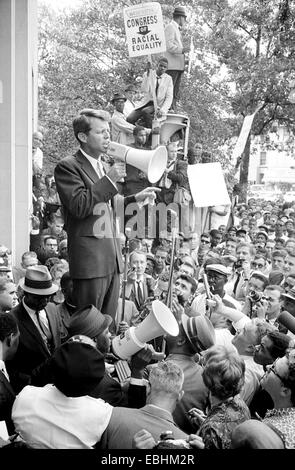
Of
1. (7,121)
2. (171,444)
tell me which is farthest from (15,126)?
(171,444)

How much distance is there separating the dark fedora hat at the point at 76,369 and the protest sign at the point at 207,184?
6.09m

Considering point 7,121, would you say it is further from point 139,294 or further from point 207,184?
point 139,294

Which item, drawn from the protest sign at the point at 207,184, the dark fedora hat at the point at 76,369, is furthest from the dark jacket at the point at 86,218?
the protest sign at the point at 207,184

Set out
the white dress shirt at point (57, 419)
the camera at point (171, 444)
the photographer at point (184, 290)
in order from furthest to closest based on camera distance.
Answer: the photographer at point (184, 290) < the white dress shirt at point (57, 419) < the camera at point (171, 444)

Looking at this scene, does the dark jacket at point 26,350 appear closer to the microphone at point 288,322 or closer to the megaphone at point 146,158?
the microphone at point 288,322

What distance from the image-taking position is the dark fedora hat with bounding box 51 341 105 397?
291 centimetres

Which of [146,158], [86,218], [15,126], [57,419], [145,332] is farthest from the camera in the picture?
[15,126]

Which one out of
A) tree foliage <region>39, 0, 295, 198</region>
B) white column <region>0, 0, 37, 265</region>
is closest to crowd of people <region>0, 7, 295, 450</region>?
white column <region>0, 0, 37, 265</region>

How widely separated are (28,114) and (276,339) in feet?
20.9

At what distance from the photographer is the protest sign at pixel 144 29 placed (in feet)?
32.9

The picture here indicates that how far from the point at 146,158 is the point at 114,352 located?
182 cm

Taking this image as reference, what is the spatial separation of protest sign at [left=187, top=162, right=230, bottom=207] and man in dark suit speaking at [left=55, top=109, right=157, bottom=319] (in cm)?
425

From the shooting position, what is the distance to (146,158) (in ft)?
17.1
